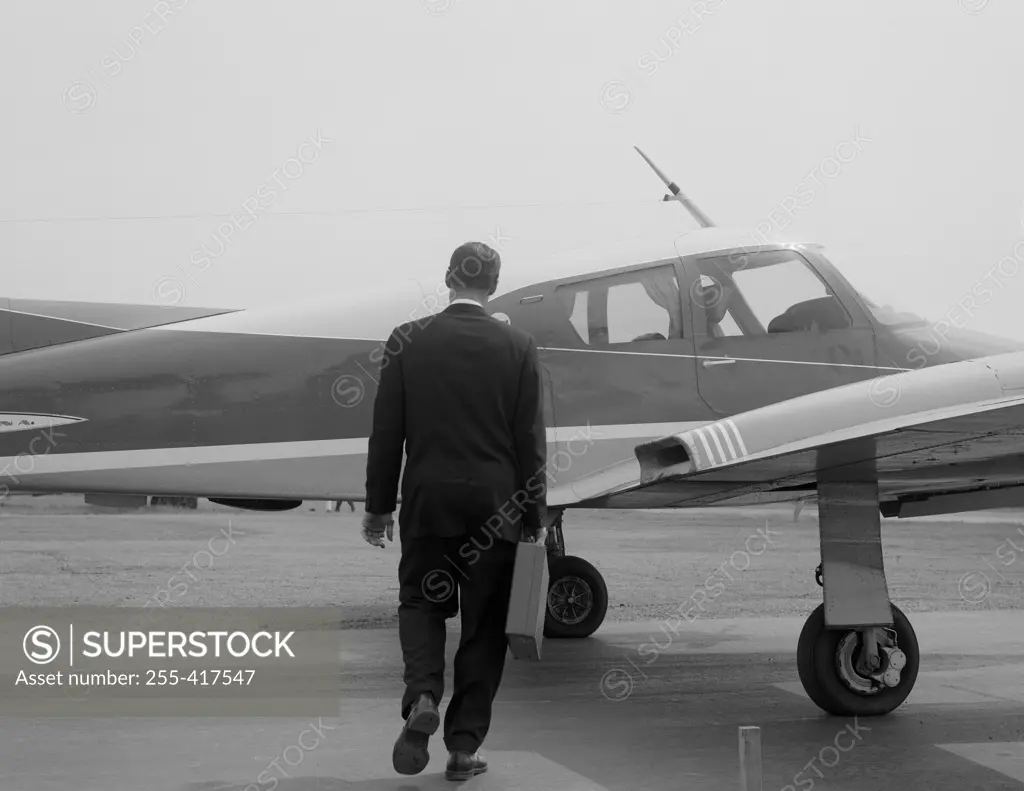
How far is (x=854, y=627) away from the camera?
19.3 feet

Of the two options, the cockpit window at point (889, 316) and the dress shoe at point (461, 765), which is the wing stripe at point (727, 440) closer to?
the dress shoe at point (461, 765)

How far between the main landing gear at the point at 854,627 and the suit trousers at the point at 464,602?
2.07 m

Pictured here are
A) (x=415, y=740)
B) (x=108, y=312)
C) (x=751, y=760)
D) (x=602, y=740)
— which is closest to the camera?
(x=751, y=760)

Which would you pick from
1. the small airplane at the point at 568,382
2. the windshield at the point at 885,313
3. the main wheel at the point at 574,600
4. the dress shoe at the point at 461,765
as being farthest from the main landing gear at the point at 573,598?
the dress shoe at the point at 461,765

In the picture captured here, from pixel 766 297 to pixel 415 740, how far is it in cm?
396

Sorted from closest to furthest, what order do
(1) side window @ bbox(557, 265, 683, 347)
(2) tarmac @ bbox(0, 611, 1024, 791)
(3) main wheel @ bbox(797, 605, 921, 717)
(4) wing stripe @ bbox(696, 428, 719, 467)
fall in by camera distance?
(2) tarmac @ bbox(0, 611, 1024, 791) < (4) wing stripe @ bbox(696, 428, 719, 467) < (3) main wheel @ bbox(797, 605, 921, 717) < (1) side window @ bbox(557, 265, 683, 347)

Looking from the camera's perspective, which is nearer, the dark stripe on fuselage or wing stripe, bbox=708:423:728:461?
wing stripe, bbox=708:423:728:461

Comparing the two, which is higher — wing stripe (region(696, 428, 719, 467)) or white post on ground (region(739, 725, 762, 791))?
wing stripe (region(696, 428, 719, 467))

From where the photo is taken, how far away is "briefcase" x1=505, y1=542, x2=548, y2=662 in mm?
4340

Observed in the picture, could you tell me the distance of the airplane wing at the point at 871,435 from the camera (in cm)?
453

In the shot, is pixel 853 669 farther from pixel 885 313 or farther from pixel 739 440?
pixel 885 313

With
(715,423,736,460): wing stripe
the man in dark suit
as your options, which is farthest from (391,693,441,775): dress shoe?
(715,423,736,460): wing stripe

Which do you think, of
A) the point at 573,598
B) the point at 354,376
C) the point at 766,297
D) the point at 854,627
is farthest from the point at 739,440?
the point at 573,598

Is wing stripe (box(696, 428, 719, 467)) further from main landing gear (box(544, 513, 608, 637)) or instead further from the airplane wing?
main landing gear (box(544, 513, 608, 637))
